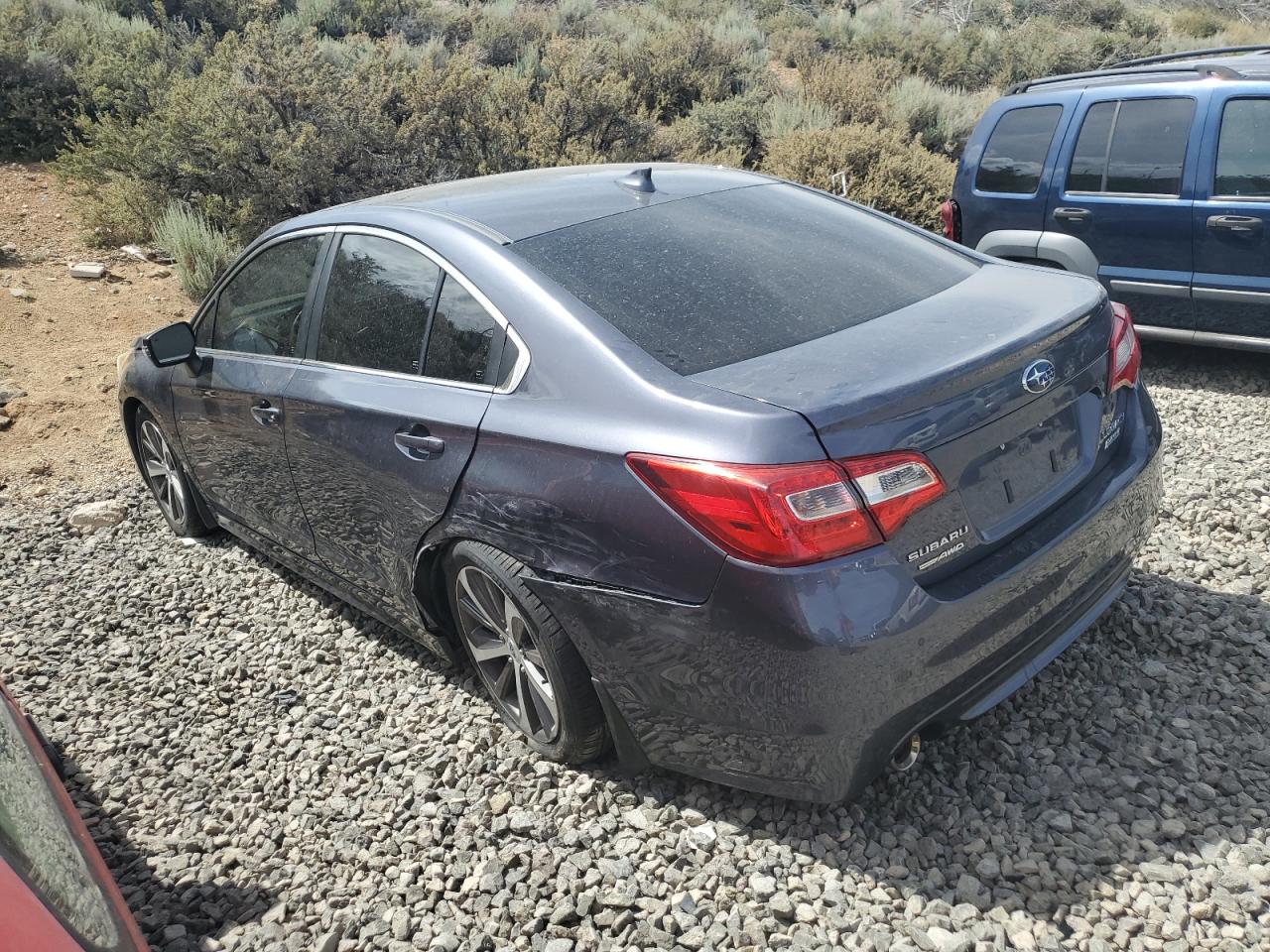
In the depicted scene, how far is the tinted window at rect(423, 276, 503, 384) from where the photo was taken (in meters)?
2.95

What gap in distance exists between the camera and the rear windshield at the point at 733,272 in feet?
9.00

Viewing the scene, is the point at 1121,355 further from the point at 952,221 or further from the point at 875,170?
the point at 875,170

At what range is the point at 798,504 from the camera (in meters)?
2.27

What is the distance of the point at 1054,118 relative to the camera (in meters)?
6.53

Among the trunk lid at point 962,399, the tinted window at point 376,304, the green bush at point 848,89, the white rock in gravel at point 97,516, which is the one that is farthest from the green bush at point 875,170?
the trunk lid at point 962,399

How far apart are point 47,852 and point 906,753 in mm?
1861

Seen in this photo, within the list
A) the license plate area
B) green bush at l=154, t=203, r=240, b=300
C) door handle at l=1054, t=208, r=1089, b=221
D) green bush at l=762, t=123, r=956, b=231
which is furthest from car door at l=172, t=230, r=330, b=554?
green bush at l=762, t=123, r=956, b=231

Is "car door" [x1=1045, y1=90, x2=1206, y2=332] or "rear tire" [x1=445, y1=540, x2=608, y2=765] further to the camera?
"car door" [x1=1045, y1=90, x2=1206, y2=332]

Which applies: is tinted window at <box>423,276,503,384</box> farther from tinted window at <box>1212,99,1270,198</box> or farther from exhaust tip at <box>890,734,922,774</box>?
tinted window at <box>1212,99,1270,198</box>

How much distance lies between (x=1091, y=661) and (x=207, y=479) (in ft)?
11.9

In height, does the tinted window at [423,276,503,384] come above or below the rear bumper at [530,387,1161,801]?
above

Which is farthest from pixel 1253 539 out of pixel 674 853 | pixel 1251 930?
pixel 674 853

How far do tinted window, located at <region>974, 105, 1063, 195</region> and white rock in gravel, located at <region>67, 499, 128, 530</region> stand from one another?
18.4 ft

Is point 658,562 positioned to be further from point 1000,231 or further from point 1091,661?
point 1000,231
